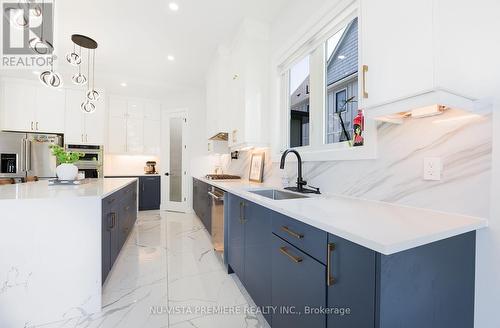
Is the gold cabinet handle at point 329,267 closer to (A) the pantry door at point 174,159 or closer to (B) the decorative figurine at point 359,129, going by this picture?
(B) the decorative figurine at point 359,129

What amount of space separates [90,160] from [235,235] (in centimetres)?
415

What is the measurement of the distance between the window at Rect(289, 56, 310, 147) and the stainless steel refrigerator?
462cm

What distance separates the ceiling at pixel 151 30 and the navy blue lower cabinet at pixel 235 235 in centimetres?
210

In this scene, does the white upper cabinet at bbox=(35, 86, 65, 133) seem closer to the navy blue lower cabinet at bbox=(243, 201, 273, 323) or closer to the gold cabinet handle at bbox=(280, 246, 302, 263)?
the navy blue lower cabinet at bbox=(243, 201, 273, 323)

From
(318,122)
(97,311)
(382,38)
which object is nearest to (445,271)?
(382,38)

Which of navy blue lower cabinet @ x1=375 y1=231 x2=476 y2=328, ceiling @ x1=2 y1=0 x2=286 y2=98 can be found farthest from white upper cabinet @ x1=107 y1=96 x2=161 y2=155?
navy blue lower cabinet @ x1=375 y1=231 x2=476 y2=328

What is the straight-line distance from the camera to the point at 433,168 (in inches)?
43.4

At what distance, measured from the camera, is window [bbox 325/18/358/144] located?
174 centimetres

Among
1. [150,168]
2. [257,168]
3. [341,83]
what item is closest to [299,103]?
[341,83]

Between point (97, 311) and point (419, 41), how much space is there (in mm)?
2475

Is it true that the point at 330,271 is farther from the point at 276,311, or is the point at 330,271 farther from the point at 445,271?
the point at 276,311

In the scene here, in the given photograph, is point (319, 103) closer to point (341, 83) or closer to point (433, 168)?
point (341, 83)

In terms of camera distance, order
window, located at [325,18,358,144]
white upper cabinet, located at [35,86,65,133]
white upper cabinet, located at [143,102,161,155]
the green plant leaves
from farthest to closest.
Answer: white upper cabinet, located at [143,102,161,155]
white upper cabinet, located at [35,86,65,133]
the green plant leaves
window, located at [325,18,358,144]

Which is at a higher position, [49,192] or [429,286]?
[49,192]
